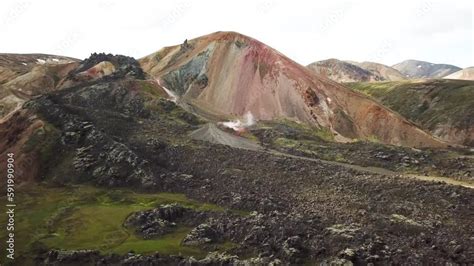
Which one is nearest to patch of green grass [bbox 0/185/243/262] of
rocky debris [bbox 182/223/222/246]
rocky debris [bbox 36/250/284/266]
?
rocky debris [bbox 182/223/222/246]

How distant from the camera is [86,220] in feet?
361

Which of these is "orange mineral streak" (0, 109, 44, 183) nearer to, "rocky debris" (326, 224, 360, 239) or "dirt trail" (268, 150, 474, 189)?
"dirt trail" (268, 150, 474, 189)

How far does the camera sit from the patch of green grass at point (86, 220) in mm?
95125

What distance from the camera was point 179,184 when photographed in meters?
127

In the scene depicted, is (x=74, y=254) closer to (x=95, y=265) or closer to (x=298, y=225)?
(x=95, y=265)

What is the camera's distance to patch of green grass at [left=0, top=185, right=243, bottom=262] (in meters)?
95.1

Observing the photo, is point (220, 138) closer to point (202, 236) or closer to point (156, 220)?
point (156, 220)

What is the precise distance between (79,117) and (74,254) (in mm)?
69625

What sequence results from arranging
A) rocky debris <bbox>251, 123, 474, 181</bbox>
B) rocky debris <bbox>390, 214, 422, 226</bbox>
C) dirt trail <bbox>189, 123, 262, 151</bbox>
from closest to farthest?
rocky debris <bbox>390, 214, 422, 226</bbox> < rocky debris <bbox>251, 123, 474, 181</bbox> < dirt trail <bbox>189, 123, 262, 151</bbox>

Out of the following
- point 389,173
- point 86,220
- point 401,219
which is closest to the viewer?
point 401,219

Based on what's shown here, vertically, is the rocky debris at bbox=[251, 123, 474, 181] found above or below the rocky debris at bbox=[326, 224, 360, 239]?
above

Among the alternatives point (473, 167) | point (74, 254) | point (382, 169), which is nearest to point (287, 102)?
point (382, 169)

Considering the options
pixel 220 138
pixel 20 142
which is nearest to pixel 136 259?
pixel 220 138

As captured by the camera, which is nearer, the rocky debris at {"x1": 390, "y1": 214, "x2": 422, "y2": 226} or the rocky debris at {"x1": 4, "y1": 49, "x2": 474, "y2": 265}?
the rocky debris at {"x1": 4, "y1": 49, "x2": 474, "y2": 265}
